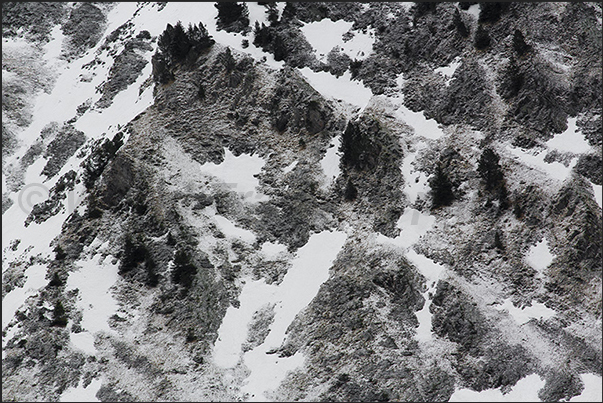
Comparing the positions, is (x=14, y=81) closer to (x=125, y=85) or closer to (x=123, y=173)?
(x=125, y=85)

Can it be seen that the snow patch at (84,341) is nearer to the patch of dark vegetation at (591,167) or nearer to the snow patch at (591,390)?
the snow patch at (591,390)

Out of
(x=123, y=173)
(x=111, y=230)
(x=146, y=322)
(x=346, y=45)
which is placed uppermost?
(x=346, y=45)

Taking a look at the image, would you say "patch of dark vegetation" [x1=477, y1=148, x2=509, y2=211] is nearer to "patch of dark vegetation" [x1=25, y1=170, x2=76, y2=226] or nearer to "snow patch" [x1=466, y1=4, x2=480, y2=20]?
"snow patch" [x1=466, y1=4, x2=480, y2=20]

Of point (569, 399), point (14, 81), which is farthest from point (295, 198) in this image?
point (14, 81)

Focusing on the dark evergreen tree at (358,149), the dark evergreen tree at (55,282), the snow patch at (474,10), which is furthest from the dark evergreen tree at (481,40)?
the dark evergreen tree at (55,282)

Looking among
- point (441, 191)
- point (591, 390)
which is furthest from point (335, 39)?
point (591, 390)

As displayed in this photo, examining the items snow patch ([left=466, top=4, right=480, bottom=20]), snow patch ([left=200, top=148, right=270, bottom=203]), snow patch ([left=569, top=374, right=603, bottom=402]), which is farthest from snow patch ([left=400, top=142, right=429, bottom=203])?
snow patch ([left=569, top=374, right=603, bottom=402])
